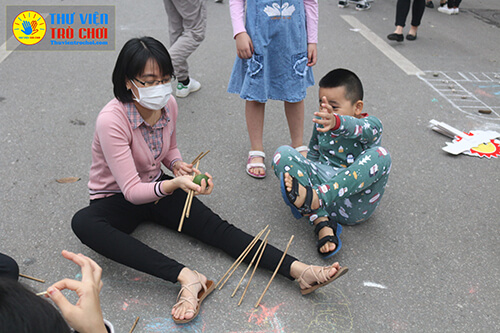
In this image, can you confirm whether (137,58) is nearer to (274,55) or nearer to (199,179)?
(199,179)

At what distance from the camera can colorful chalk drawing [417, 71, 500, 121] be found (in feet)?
12.2

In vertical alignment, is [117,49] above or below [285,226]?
above

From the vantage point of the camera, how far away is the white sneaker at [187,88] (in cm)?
370

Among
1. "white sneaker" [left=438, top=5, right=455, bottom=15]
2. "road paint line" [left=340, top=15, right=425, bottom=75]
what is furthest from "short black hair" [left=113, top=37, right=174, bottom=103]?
"white sneaker" [left=438, top=5, right=455, bottom=15]

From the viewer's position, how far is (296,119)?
2.84m

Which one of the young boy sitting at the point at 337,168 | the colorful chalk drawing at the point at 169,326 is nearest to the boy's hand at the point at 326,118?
the young boy sitting at the point at 337,168

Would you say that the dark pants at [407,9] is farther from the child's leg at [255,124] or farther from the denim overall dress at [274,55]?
the child's leg at [255,124]

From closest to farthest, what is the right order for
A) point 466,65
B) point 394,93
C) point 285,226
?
Answer: point 285,226
point 394,93
point 466,65

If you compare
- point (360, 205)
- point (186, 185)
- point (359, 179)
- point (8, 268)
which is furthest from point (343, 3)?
point (8, 268)

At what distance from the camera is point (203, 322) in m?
1.77

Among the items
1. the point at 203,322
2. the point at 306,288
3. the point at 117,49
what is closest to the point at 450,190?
the point at 306,288

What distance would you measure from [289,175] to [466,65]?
3500mm

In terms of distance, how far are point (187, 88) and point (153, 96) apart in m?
1.83

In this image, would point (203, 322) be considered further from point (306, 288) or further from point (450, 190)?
point (450, 190)
